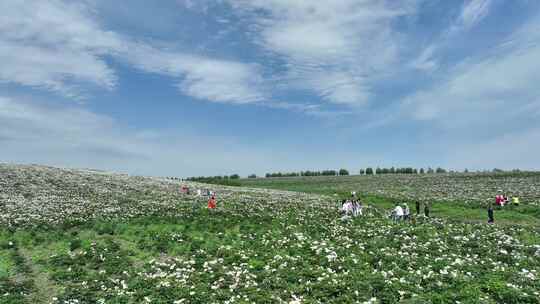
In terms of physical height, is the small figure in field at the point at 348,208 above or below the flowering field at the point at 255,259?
above

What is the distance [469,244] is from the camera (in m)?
20.8

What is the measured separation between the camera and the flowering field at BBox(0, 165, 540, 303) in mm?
13867

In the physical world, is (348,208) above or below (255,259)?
above

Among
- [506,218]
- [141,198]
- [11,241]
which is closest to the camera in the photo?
[11,241]

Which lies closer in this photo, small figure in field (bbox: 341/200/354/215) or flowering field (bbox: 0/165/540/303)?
flowering field (bbox: 0/165/540/303)

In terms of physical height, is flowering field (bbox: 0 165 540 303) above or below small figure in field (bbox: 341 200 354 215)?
below

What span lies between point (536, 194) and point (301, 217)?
3288 centimetres

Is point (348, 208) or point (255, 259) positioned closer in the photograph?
point (255, 259)

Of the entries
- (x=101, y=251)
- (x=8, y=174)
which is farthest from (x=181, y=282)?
(x=8, y=174)

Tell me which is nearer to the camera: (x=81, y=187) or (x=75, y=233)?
(x=75, y=233)

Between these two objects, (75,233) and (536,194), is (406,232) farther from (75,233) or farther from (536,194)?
(536,194)

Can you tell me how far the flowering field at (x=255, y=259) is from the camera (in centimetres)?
1387

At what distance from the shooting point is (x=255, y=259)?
60.6 feet

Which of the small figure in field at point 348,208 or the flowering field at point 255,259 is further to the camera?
the small figure in field at point 348,208
